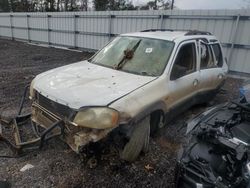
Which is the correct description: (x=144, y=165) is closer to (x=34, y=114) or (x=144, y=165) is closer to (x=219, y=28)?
(x=34, y=114)

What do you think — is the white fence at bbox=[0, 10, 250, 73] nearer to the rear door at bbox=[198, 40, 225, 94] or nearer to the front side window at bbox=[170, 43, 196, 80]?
the rear door at bbox=[198, 40, 225, 94]

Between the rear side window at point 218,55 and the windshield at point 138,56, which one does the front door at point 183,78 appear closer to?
the windshield at point 138,56

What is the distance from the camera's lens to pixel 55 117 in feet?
9.34

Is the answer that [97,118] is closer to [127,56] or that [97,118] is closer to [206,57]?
[127,56]

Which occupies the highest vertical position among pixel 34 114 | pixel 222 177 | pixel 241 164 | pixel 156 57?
pixel 156 57

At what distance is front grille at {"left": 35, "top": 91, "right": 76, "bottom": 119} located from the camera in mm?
2660

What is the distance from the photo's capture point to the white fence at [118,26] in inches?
329

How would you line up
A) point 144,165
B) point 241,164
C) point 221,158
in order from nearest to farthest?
point 241,164 → point 221,158 → point 144,165

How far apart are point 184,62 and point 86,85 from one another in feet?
6.37

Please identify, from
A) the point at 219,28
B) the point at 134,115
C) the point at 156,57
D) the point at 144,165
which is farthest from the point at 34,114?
the point at 219,28

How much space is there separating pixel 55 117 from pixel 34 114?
Answer: 24.4 inches

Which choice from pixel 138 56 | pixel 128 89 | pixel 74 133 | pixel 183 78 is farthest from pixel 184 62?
pixel 74 133

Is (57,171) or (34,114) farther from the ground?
(34,114)

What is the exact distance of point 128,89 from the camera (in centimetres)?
289
